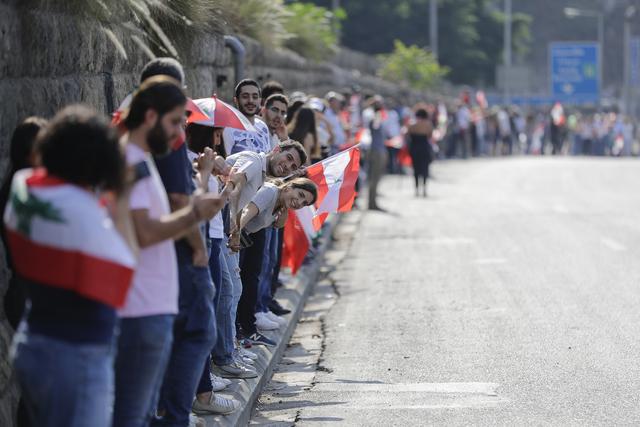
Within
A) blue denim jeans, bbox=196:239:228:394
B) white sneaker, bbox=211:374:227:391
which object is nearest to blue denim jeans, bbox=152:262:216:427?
blue denim jeans, bbox=196:239:228:394

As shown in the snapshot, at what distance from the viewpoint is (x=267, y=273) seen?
425 inches

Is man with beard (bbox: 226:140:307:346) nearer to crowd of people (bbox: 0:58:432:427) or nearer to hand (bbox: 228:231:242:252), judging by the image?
hand (bbox: 228:231:242:252)

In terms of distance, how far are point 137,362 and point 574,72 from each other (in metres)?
60.0

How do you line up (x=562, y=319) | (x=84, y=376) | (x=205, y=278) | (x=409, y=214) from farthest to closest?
(x=409, y=214) < (x=562, y=319) < (x=205, y=278) < (x=84, y=376)

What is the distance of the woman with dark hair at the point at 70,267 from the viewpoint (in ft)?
15.1

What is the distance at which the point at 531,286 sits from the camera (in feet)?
45.3

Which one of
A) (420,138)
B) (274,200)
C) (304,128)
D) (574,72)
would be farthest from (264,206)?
(574,72)

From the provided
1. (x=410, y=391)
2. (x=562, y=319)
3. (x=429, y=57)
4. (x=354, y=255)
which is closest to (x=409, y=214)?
(x=354, y=255)

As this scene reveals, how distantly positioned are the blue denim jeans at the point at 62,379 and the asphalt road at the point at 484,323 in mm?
3312

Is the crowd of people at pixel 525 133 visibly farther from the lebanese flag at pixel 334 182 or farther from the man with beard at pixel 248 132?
the man with beard at pixel 248 132

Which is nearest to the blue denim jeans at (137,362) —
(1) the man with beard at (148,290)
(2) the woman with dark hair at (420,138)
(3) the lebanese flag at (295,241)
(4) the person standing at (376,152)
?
(1) the man with beard at (148,290)

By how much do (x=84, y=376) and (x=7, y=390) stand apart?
1899 mm

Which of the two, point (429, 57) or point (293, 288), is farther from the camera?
point (429, 57)

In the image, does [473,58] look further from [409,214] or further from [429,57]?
[409,214]
